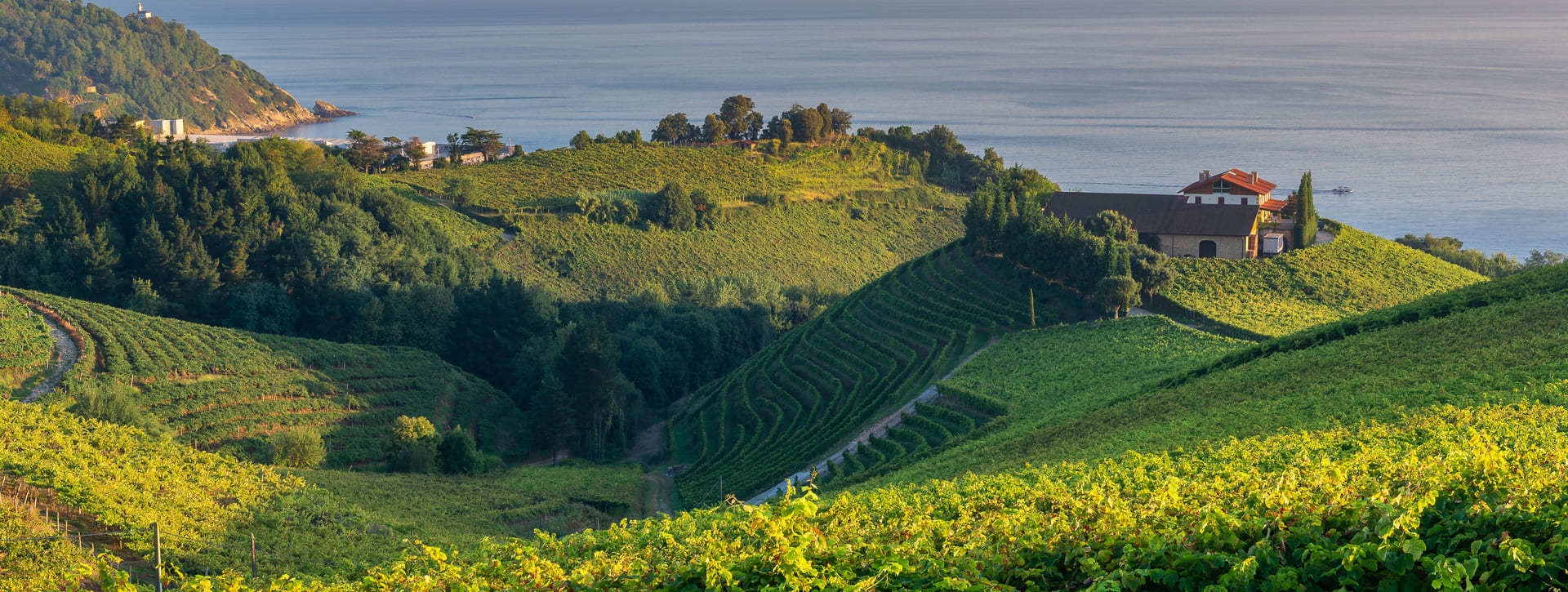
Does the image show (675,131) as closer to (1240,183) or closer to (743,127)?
(743,127)

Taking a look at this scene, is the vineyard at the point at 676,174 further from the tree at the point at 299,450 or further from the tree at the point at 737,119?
the tree at the point at 299,450

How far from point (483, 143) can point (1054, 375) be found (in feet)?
235

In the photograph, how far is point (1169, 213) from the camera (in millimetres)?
55906

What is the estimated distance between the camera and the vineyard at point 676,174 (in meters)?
90.2

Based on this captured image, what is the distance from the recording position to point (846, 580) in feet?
34.5

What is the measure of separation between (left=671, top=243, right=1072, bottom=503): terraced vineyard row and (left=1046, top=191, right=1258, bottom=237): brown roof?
21.6ft

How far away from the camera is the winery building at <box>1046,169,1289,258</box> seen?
5397 centimetres

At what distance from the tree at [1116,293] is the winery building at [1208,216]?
6580 mm

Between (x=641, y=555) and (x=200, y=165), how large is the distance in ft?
224

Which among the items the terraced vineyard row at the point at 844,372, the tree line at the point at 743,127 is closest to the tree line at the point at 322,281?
the terraced vineyard row at the point at 844,372

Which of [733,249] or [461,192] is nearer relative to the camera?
[461,192]

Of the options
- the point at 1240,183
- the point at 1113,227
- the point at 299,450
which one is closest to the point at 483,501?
the point at 299,450

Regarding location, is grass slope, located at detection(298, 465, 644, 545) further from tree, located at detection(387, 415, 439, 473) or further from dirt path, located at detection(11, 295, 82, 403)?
dirt path, located at detection(11, 295, 82, 403)

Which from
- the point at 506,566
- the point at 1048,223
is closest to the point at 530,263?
the point at 1048,223
